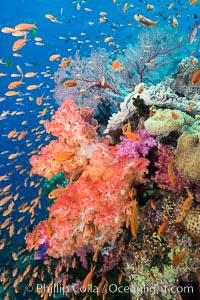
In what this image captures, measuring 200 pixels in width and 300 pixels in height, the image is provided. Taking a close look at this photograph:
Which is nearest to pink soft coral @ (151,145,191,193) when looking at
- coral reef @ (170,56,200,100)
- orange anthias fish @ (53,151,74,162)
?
orange anthias fish @ (53,151,74,162)

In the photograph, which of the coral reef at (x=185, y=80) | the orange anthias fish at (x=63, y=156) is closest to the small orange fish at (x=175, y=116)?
the orange anthias fish at (x=63, y=156)

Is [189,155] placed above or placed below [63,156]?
below

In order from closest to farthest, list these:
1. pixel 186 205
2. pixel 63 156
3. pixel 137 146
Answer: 1. pixel 186 205
2. pixel 63 156
3. pixel 137 146

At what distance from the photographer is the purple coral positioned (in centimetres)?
393

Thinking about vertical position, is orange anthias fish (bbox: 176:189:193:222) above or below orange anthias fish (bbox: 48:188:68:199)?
below

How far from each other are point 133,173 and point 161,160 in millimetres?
523

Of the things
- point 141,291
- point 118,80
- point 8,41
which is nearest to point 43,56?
point 8,41

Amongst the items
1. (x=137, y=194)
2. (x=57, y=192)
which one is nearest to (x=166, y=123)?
(x=137, y=194)

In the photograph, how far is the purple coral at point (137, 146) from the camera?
3.93 meters

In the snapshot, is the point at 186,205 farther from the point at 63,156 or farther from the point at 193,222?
the point at 63,156

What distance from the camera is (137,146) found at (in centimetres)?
408

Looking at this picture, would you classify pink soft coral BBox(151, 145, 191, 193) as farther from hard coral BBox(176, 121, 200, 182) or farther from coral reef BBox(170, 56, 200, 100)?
coral reef BBox(170, 56, 200, 100)

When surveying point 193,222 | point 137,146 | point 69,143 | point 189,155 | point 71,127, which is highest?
point 71,127

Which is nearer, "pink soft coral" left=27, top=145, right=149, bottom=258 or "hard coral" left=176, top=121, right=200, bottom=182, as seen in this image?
"hard coral" left=176, top=121, right=200, bottom=182
